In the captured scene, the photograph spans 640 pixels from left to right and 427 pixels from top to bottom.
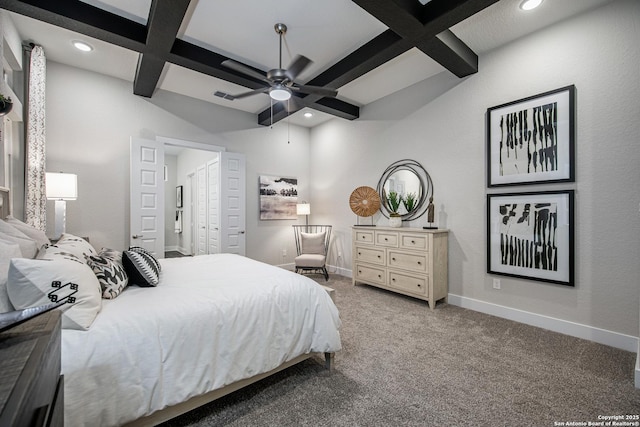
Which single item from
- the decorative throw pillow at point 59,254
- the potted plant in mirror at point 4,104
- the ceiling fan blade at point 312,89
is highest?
the ceiling fan blade at point 312,89

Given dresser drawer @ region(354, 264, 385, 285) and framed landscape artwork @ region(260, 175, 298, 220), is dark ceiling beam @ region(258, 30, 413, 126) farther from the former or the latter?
dresser drawer @ region(354, 264, 385, 285)

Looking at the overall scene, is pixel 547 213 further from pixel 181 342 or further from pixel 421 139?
pixel 181 342

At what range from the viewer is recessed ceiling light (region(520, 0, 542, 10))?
7.89 feet

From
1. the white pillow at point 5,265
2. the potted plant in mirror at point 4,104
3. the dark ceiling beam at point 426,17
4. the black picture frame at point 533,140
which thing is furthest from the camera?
the black picture frame at point 533,140

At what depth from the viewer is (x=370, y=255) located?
410 centimetres

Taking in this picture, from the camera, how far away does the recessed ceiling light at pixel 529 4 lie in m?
2.40

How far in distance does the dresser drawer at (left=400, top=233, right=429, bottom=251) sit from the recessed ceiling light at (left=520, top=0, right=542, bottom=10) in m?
2.38

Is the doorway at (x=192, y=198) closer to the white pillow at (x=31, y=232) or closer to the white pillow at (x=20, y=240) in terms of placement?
the white pillow at (x=31, y=232)

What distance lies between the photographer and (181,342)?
142 centimetres

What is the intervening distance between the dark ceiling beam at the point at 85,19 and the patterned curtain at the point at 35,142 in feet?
3.07

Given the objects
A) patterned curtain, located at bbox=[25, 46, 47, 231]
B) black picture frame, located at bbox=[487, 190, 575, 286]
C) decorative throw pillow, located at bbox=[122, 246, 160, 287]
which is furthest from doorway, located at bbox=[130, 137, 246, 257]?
black picture frame, located at bbox=[487, 190, 575, 286]

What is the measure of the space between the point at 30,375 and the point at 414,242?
11.5ft

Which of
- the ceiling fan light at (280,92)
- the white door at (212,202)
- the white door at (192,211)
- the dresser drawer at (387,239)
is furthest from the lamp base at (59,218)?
the dresser drawer at (387,239)

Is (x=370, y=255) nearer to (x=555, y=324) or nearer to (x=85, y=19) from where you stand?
(x=555, y=324)
